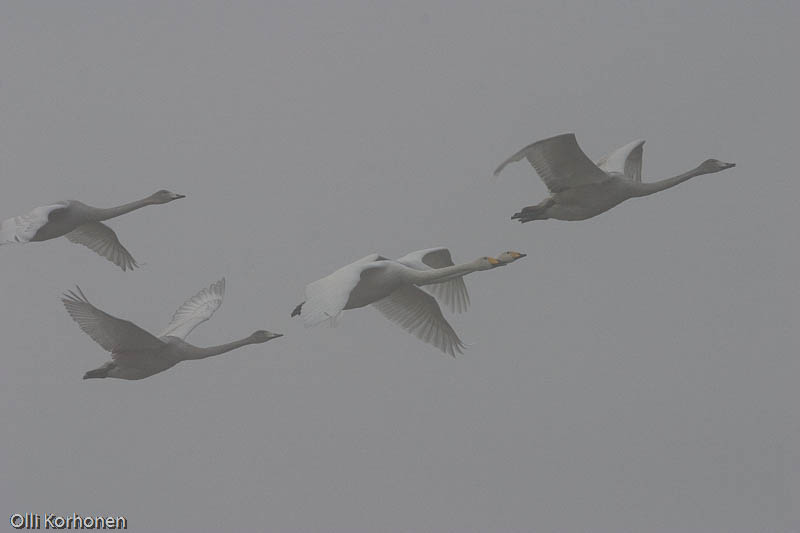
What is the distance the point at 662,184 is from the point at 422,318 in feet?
15.3

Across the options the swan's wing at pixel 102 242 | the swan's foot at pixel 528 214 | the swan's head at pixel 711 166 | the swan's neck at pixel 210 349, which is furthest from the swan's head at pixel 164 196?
the swan's head at pixel 711 166

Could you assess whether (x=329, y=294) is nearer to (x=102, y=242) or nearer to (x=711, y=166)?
(x=711, y=166)

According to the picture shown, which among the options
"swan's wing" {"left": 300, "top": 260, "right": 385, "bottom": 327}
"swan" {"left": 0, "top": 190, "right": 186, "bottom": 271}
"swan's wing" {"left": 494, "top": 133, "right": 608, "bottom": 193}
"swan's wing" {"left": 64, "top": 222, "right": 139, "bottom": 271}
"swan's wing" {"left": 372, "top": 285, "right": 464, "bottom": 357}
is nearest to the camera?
"swan's wing" {"left": 300, "top": 260, "right": 385, "bottom": 327}

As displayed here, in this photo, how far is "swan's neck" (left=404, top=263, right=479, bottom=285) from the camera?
25234mm

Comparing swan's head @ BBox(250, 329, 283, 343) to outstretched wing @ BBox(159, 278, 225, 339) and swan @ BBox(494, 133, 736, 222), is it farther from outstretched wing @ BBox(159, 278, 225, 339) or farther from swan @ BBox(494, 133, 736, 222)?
swan @ BBox(494, 133, 736, 222)

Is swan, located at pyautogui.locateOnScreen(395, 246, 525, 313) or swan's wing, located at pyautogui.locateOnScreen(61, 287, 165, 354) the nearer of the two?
swan's wing, located at pyautogui.locateOnScreen(61, 287, 165, 354)

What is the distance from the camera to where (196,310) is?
1152 inches

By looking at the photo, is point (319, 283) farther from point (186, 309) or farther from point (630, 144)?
point (630, 144)

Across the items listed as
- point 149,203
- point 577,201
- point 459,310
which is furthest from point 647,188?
A: point 149,203

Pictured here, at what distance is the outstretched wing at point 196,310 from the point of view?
28.5 meters

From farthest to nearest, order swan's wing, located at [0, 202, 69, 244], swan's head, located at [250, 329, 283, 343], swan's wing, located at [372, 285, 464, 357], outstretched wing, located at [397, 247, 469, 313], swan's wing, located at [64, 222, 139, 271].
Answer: swan's wing, located at [64, 222, 139, 271] < outstretched wing, located at [397, 247, 469, 313] < swan's wing, located at [372, 285, 464, 357] < swan's head, located at [250, 329, 283, 343] < swan's wing, located at [0, 202, 69, 244]

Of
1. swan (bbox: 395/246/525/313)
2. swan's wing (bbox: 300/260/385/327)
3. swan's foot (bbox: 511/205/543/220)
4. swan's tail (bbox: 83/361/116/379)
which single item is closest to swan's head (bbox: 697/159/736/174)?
swan's foot (bbox: 511/205/543/220)

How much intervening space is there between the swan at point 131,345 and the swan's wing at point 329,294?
3587 mm

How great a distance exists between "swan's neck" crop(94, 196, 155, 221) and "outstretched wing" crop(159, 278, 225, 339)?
1989 millimetres
